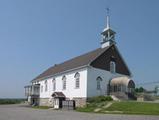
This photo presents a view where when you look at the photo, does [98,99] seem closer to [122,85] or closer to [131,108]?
[122,85]

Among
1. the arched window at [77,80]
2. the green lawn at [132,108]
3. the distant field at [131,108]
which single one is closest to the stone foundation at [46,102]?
the arched window at [77,80]

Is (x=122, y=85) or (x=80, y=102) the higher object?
(x=122, y=85)

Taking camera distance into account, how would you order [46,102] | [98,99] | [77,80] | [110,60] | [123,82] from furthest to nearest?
1. [46,102]
2. [110,60]
3. [77,80]
4. [123,82]
5. [98,99]

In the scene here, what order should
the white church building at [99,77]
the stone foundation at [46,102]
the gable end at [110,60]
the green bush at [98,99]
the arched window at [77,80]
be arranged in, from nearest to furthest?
the green bush at [98,99]
the white church building at [99,77]
the gable end at [110,60]
the arched window at [77,80]
the stone foundation at [46,102]

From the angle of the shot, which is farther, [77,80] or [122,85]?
[77,80]

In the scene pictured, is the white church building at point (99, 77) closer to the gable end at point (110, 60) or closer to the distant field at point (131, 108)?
the gable end at point (110, 60)

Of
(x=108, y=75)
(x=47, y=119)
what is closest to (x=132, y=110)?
(x=47, y=119)

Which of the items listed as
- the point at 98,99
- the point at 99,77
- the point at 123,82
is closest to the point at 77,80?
the point at 99,77

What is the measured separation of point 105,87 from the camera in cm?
4066

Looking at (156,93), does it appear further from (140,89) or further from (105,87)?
(105,87)

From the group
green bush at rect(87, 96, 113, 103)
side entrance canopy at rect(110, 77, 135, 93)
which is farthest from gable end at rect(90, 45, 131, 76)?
green bush at rect(87, 96, 113, 103)

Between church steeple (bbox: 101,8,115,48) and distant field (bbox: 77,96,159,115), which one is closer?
distant field (bbox: 77,96,159,115)

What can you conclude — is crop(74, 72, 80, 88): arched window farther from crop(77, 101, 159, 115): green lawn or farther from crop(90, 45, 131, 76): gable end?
crop(77, 101, 159, 115): green lawn

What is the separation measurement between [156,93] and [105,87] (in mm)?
9103
